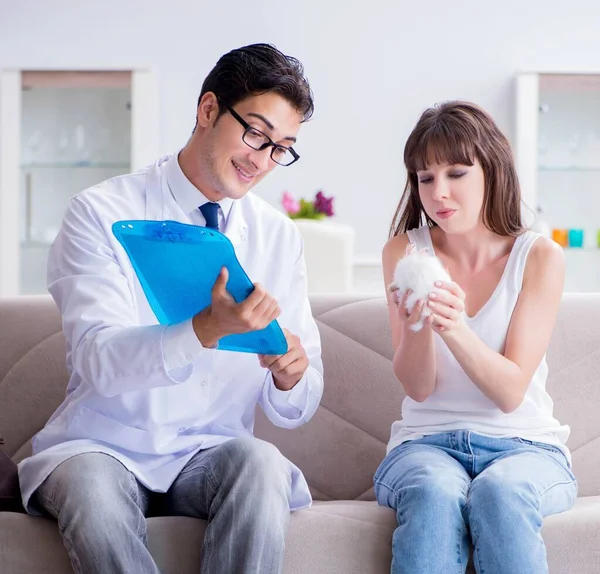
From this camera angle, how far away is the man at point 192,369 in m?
1.42

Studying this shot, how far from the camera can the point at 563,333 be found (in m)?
2.11

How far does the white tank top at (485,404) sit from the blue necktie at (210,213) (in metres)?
0.52

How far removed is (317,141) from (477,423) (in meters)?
3.42

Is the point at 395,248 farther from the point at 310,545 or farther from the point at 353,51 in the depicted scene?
the point at 353,51

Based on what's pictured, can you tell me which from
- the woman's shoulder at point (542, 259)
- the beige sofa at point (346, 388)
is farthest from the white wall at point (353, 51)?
the woman's shoulder at point (542, 259)

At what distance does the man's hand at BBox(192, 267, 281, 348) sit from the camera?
4.50 ft

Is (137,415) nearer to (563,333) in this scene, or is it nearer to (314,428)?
(314,428)

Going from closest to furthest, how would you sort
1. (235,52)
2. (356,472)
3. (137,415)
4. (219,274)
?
(219,274)
(137,415)
(235,52)
(356,472)

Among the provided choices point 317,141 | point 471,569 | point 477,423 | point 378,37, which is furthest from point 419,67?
point 471,569

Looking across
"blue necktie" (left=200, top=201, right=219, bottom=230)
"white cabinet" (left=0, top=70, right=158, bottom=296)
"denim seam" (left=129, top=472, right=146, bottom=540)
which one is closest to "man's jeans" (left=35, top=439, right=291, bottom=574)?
"denim seam" (left=129, top=472, right=146, bottom=540)

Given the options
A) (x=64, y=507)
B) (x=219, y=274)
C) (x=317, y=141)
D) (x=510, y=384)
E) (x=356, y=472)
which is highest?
(x=317, y=141)

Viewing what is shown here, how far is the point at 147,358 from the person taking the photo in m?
1.46

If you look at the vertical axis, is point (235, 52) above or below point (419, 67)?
below

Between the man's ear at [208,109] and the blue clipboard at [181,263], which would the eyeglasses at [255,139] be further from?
the blue clipboard at [181,263]
